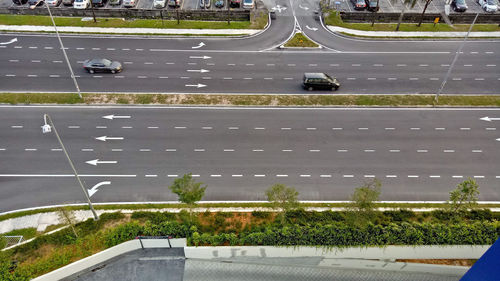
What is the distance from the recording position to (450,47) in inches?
1726

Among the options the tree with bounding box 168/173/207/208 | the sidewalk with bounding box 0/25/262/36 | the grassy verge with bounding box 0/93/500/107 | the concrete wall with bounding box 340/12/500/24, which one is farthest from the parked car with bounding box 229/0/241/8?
the tree with bounding box 168/173/207/208

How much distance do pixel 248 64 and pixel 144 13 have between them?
1914cm

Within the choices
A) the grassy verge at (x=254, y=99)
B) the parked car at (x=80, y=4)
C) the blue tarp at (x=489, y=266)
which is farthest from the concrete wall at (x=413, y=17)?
the blue tarp at (x=489, y=266)

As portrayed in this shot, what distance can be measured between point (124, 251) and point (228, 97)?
18.9 metres

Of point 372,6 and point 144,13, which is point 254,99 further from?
point 372,6

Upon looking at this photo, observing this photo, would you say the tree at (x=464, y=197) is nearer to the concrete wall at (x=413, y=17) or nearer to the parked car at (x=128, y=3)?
the concrete wall at (x=413, y=17)

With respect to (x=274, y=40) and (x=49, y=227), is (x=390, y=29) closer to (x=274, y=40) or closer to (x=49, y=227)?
(x=274, y=40)

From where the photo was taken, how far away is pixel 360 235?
2314 cm

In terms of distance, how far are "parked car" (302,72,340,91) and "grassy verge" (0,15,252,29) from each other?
15141 millimetres

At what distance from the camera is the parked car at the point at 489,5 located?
162 ft

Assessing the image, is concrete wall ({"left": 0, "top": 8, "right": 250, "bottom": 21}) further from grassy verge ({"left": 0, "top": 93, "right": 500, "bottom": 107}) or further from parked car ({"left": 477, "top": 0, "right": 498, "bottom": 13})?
parked car ({"left": 477, "top": 0, "right": 498, "bottom": 13})

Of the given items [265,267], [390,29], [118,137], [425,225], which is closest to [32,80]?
[118,137]

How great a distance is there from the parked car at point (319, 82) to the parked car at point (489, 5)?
3172 cm

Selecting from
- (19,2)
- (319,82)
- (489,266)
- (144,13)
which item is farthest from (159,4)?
(489,266)
